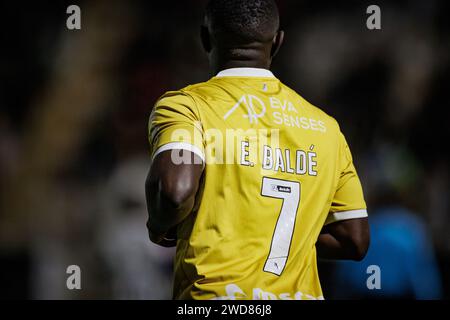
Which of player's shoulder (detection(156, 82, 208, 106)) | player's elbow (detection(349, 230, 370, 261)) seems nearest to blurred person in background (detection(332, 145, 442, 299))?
player's elbow (detection(349, 230, 370, 261))

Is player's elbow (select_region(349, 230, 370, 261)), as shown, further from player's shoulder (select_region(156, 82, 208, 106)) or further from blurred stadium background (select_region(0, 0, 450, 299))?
blurred stadium background (select_region(0, 0, 450, 299))

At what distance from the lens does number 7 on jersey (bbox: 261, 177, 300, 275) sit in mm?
2566

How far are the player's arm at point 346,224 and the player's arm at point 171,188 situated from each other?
66 cm

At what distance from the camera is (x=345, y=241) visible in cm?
289

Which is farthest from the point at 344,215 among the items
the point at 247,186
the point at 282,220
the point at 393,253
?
the point at 393,253

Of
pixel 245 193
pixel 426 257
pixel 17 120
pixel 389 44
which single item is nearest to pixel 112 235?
pixel 17 120

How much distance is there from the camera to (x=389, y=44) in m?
6.75

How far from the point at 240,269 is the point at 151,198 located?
0.38 m

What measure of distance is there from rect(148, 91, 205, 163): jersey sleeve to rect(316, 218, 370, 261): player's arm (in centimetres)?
70

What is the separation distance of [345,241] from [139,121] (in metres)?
3.69

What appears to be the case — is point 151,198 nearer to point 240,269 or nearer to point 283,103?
point 240,269

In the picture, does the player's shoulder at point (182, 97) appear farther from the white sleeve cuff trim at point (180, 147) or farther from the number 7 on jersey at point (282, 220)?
the number 7 on jersey at point (282, 220)

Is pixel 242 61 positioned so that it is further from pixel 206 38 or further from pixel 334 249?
pixel 334 249

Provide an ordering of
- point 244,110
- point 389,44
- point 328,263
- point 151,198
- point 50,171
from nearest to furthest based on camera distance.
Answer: point 151,198, point 244,110, point 328,263, point 50,171, point 389,44
